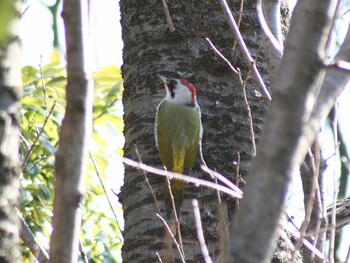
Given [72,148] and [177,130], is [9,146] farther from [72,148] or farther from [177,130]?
[177,130]

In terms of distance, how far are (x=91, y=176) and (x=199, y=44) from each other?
2.01 metres

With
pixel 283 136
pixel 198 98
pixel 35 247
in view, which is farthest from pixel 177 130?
pixel 283 136

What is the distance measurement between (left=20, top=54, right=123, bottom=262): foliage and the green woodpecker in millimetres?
406

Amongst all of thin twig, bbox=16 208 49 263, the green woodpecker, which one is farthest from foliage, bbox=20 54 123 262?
thin twig, bbox=16 208 49 263

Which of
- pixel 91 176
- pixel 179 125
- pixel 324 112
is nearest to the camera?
pixel 324 112

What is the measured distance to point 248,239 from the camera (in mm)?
1357

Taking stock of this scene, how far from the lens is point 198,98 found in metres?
3.17

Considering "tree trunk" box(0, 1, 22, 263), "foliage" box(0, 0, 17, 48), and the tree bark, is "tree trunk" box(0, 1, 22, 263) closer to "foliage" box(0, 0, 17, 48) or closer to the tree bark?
the tree bark

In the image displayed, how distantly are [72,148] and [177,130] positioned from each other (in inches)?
102

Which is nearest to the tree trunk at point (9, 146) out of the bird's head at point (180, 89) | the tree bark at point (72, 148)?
the tree bark at point (72, 148)

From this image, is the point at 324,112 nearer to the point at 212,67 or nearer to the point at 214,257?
the point at 214,257

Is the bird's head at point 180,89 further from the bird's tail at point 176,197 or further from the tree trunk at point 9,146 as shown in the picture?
the tree trunk at point 9,146

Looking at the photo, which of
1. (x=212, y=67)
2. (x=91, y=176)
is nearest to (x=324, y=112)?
(x=212, y=67)

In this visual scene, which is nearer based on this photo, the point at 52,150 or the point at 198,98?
the point at 198,98
